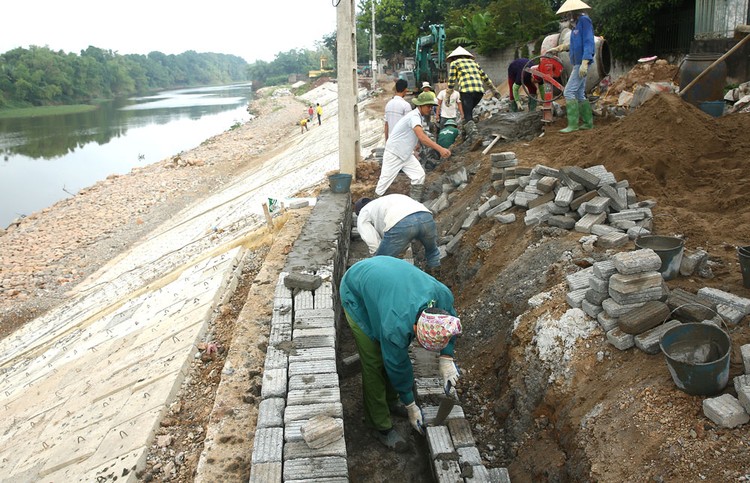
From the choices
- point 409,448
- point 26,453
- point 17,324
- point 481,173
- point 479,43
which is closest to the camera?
point 409,448

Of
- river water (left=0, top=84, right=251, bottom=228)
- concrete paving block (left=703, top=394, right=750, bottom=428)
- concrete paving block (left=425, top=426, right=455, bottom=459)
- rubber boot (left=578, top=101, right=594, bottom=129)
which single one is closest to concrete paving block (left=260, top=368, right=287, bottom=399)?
concrete paving block (left=425, top=426, right=455, bottom=459)

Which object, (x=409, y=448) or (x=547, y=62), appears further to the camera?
(x=547, y=62)

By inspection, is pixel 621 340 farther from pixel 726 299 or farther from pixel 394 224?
pixel 394 224

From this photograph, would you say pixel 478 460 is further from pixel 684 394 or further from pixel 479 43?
pixel 479 43

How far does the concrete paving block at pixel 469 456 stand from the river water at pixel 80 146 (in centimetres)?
2302

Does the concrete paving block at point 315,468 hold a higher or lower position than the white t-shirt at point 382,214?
lower

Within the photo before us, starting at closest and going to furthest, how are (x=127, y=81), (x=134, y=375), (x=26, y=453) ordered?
(x=26, y=453) < (x=134, y=375) < (x=127, y=81)

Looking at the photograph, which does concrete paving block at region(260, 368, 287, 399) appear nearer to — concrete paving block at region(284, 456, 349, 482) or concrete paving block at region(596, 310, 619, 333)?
concrete paving block at region(284, 456, 349, 482)

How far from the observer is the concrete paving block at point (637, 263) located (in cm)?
365

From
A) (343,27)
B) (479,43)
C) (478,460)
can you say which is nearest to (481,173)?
(343,27)

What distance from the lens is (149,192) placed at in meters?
19.4

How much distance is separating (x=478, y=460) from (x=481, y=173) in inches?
203

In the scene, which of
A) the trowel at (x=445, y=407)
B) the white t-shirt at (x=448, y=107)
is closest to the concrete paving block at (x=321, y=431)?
the trowel at (x=445, y=407)

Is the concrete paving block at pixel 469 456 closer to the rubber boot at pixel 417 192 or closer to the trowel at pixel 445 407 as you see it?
the trowel at pixel 445 407
